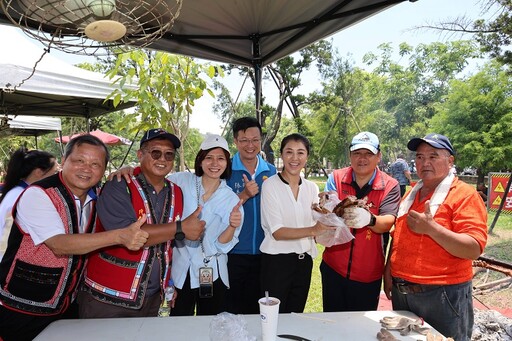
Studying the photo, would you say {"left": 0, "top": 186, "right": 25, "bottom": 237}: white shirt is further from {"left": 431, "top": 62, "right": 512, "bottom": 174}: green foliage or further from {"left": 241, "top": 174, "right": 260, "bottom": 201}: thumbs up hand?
{"left": 431, "top": 62, "right": 512, "bottom": 174}: green foliage

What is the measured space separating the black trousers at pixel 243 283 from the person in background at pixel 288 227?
0.25m

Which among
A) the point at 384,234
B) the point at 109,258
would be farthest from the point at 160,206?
the point at 384,234

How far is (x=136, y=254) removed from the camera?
7.21 feet

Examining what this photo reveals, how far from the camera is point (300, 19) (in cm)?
360

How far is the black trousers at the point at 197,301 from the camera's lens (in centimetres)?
259

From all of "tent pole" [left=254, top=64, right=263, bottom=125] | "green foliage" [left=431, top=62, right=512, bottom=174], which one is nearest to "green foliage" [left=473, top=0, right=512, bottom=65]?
"tent pole" [left=254, top=64, right=263, bottom=125]

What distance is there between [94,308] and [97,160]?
0.93 m

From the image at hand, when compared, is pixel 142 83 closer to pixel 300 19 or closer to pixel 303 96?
pixel 300 19

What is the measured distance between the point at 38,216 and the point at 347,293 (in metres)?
2.20

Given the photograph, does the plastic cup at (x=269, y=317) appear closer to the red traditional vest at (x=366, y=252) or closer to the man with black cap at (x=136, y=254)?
the man with black cap at (x=136, y=254)

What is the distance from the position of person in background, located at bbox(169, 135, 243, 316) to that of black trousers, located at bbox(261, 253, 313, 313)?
34cm

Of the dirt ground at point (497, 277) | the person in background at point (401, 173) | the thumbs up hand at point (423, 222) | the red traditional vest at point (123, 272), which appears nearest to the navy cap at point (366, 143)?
the thumbs up hand at point (423, 222)

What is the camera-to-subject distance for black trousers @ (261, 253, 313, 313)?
2727mm

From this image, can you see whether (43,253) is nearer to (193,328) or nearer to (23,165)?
(193,328)
